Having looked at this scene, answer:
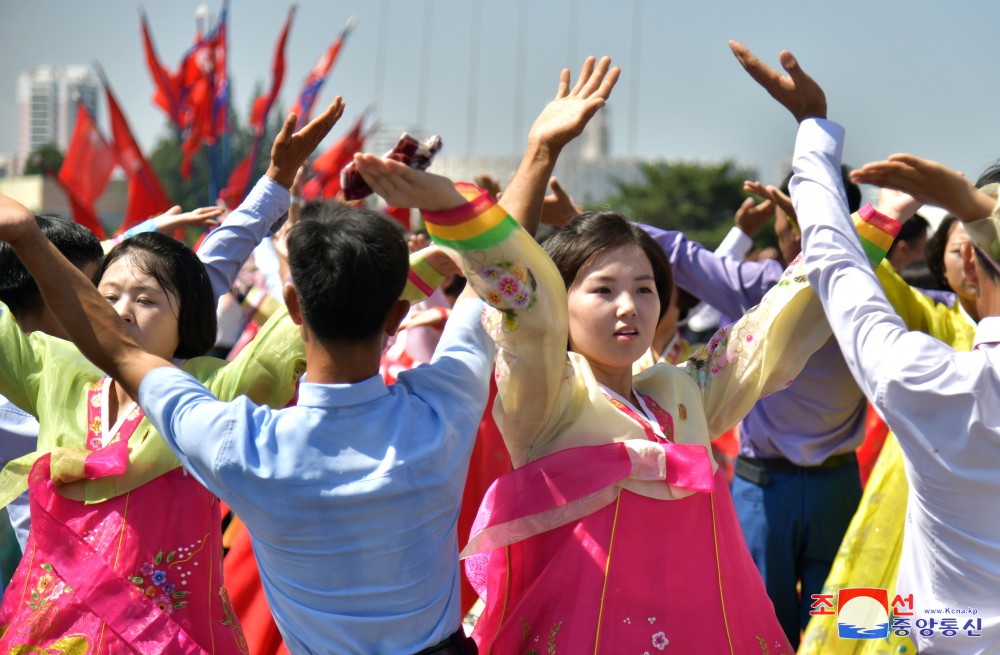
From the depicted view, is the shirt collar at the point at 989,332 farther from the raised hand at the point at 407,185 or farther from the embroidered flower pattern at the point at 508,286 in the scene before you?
the raised hand at the point at 407,185

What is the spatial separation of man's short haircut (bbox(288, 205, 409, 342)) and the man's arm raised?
29 centimetres

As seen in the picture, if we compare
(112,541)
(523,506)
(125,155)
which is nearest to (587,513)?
(523,506)

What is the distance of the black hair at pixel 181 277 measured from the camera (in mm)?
2416

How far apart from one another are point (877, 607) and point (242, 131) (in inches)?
1893

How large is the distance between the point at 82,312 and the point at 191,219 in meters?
1.21

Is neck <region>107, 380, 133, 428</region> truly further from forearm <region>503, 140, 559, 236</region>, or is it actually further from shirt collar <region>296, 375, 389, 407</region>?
forearm <region>503, 140, 559, 236</region>

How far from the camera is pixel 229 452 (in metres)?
1.77

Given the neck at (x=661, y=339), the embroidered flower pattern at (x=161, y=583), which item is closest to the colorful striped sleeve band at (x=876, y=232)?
the embroidered flower pattern at (x=161, y=583)

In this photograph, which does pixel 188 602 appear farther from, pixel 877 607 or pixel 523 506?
pixel 877 607

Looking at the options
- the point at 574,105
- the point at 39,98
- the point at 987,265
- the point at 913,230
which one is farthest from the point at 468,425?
the point at 39,98

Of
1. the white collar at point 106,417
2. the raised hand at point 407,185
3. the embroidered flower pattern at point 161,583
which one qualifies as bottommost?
the embroidered flower pattern at point 161,583

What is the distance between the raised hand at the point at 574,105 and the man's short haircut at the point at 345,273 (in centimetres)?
48

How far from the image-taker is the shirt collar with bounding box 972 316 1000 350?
6.27 ft

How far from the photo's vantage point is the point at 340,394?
6.00 ft
